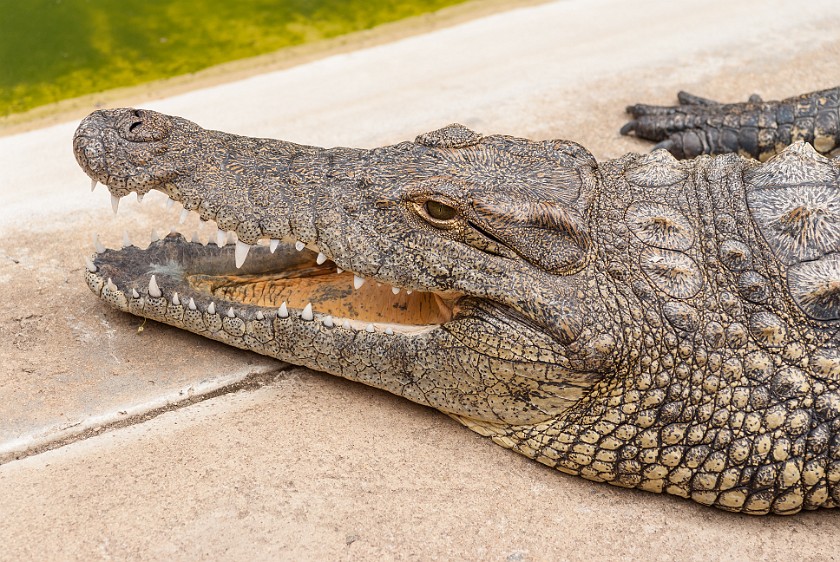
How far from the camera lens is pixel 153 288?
3.74 m

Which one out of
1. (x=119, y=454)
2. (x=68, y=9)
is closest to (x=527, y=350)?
(x=119, y=454)

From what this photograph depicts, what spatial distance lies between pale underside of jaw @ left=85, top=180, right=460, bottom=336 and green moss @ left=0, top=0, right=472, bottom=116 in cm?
279

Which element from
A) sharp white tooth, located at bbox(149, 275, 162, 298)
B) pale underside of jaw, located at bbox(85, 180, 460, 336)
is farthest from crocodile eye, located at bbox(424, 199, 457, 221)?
sharp white tooth, located at bbox(149, 275, 162, 298)

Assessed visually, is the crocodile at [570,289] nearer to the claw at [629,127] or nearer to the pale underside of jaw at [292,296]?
the pale underside of jaw at [292,296]

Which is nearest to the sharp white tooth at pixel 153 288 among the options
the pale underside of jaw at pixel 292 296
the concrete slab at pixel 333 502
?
the pale underside of jaw at pixel 292 296

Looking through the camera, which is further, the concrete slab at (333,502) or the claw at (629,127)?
the claw at (629,127)

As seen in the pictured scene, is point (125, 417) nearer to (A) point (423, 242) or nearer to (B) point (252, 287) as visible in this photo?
(B) point (252, 287)

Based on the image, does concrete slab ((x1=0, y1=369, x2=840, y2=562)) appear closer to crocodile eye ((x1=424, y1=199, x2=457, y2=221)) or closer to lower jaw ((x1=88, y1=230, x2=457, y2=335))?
lower jaw ((x1=88, y1=230, x2=457, y2=335))

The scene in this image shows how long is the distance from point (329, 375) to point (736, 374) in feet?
5.36

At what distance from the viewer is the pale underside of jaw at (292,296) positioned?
3637 millimetres

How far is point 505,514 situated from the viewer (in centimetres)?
333

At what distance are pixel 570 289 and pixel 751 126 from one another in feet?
8.34

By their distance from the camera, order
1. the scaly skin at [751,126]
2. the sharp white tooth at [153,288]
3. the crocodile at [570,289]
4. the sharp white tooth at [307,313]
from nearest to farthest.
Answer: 1. the crocodile at [570,289]
2. the sharp white tooth at [307,313]
3. the sharp white tooth at [153,288]
4. the scaly skin at [751,126]

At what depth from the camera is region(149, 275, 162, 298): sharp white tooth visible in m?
3.73
